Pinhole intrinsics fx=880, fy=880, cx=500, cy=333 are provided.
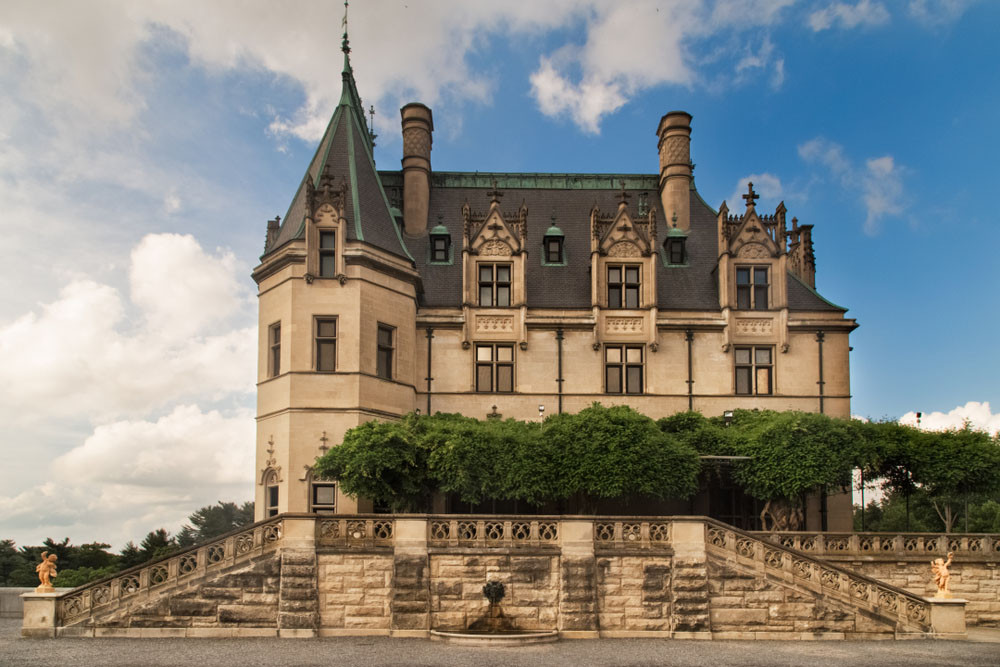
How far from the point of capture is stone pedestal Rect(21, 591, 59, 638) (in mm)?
21641

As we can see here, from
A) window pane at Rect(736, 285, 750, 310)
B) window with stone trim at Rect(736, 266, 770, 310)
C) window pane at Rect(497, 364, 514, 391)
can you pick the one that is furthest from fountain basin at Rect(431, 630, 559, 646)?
window with stone trim at Rect(736, 266, 770, 310)

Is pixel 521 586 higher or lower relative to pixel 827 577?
lower

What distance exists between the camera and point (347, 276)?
29.7 m

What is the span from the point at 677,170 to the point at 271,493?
2148 centimetres

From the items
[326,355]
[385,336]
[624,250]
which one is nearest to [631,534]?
[385,336]

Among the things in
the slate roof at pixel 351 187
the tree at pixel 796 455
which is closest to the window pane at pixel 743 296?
the tree at pixel 796 455

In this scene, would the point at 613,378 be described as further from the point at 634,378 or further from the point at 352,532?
the point at 352,532

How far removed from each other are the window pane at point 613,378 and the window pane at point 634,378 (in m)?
0.32

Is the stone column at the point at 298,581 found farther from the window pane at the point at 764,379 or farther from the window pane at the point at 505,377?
the window pane at the point at 764,379

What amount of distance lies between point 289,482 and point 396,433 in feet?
16.1

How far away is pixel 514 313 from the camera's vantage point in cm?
3353

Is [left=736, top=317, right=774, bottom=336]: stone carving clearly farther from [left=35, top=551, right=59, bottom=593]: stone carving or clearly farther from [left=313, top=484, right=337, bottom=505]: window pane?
[left=35, top=551, right=59, bottom=593]: stone carving

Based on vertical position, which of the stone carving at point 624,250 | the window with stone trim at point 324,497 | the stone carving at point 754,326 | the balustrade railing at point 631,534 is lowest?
Answer: the balustrade railing at point 631,534

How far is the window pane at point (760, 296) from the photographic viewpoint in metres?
34.4
